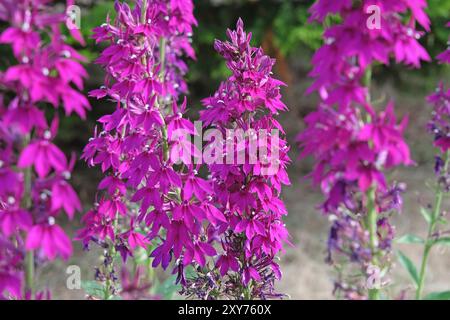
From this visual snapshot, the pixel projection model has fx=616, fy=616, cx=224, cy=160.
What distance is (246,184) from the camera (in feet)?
8.87

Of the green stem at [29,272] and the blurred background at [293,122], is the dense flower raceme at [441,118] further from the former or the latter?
the blurred background at [293,122]

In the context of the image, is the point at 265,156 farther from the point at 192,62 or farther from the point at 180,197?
the point at 192,62

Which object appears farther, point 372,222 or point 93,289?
point 93,289

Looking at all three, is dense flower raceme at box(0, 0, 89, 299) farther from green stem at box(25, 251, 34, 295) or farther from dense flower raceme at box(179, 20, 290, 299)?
dense flower raceme at box(179, 20, 290, 299)

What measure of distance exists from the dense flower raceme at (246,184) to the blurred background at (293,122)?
8.73 ft

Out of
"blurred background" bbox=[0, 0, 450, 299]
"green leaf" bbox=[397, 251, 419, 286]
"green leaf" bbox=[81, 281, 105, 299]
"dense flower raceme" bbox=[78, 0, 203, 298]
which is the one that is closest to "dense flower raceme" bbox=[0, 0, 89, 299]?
"dense flower raceme" bbox=[78, 0, 203, 298]

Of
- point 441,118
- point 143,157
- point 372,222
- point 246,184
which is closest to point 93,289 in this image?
point 143,157

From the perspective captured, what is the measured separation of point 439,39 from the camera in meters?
6.97

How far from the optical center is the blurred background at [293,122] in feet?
18.7

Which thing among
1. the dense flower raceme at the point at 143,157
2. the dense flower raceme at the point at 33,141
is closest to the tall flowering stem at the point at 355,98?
the dense flower raceme at the point at 143,157

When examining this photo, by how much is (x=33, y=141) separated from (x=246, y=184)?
3.43 ft

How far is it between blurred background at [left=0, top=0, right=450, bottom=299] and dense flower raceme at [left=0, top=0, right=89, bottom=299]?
335 cm

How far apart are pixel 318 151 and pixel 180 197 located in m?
0.82

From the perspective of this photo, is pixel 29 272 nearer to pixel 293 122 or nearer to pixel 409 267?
pixel 409 267
